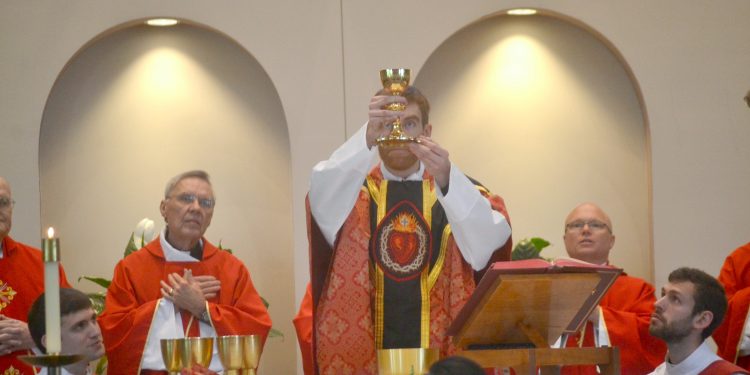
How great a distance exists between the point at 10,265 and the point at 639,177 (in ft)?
13.9

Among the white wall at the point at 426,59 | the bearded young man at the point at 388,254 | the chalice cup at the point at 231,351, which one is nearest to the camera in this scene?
the chalice cup at the point at 231,351

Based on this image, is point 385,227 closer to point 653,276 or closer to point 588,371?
point 588,371

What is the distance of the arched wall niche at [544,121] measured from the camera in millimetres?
8609

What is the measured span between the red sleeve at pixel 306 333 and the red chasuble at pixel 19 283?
1449 mm

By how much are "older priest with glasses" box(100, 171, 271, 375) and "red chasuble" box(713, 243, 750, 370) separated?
249cm

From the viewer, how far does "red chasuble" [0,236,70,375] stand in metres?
6.61

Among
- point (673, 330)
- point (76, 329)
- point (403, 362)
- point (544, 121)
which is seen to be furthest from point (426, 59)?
point (403, 362)

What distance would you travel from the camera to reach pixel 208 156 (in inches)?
337

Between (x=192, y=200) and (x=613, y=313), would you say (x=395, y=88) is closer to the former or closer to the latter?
(x=192, y=200)

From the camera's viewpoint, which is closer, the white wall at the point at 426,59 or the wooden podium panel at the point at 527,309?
the wooden podium panel at the point at 527,309

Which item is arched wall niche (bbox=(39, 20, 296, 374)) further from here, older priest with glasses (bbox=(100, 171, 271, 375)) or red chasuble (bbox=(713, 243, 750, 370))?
red chasuble (bbox=(713, 243, 750, 370))

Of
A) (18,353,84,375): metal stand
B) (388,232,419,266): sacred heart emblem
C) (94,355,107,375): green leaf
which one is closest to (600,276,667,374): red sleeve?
(388,232,419,266): sacred heart emblem

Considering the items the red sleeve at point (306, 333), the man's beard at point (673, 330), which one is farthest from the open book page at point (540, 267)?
the red sleeve at point (306, 333)

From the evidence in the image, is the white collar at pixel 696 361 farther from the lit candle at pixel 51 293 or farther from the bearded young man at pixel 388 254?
the lit candle at pixel 51 293
